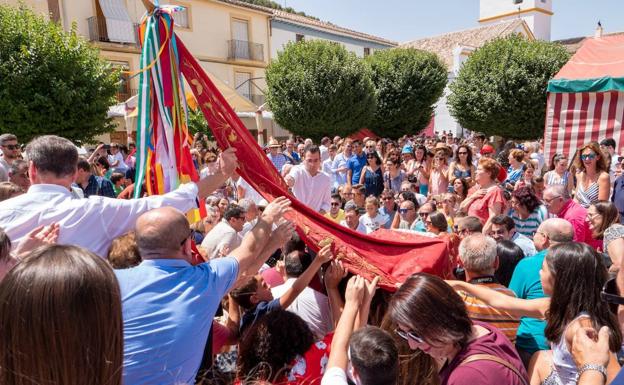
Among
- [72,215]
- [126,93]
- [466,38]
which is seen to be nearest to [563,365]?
[72,215]

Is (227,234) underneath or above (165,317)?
underneath

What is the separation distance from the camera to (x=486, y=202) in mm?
5148

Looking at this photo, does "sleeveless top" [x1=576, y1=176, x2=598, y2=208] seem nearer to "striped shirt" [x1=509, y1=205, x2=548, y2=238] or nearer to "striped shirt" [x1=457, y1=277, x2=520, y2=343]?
"striped shirt" [x1=509, y1=205, x2=548, y2=238]

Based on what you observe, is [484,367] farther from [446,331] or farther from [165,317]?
[165,317]

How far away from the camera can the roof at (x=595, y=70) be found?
28.9 ft

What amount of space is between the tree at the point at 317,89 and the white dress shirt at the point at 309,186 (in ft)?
40.7

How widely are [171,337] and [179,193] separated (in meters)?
1.18

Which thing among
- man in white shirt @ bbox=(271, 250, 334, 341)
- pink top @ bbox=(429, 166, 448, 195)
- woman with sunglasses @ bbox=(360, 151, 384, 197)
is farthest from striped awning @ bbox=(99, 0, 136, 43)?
man in white shirt @ bbox=(271, 250, 334, 341)

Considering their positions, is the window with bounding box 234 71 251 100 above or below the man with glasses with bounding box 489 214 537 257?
above

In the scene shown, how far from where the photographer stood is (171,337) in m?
1.69

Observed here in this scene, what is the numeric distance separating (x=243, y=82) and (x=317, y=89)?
8.26 metres

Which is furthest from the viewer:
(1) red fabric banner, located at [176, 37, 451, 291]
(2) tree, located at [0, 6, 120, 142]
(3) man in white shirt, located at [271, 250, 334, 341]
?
(2) tree, located at [0, 6, 120, 142]

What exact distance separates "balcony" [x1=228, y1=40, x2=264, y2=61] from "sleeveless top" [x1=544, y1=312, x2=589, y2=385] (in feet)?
77.6

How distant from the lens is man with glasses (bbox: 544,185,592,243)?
14.9ft
